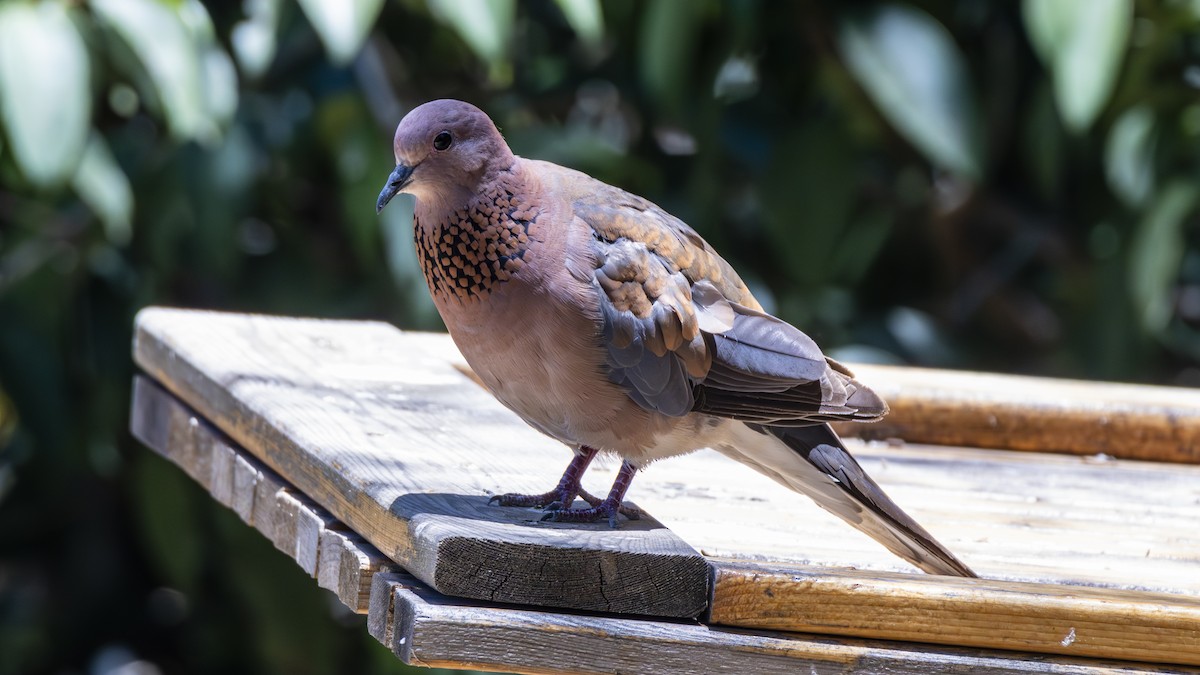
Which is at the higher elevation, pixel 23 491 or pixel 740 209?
pixel 740 209

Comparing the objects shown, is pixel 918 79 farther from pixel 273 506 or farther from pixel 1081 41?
pixel 273 506

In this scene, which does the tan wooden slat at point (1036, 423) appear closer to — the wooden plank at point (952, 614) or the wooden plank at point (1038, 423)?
the wooden plank at point (1038, 423)

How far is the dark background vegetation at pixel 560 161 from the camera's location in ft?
12.2

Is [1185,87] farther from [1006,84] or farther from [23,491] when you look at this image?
[23,491]

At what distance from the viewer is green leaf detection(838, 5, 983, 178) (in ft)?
12.1

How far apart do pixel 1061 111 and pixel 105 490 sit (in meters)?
2.89

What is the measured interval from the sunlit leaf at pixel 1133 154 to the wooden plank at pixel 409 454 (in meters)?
2.06

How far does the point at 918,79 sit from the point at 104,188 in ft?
6.42

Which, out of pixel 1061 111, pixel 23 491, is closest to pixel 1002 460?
pixel 1061 111

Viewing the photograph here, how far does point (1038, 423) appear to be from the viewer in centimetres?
273

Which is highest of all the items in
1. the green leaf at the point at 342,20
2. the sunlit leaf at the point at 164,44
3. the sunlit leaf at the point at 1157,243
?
the sunlit leaf at the point at 1157,243

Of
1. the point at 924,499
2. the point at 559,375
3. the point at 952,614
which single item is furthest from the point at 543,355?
the point at 924,499

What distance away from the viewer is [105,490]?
4512mm

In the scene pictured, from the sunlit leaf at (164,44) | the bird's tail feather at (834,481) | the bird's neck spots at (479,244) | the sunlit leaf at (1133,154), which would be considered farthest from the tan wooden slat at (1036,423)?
the sunlit leaf at (164,44)
